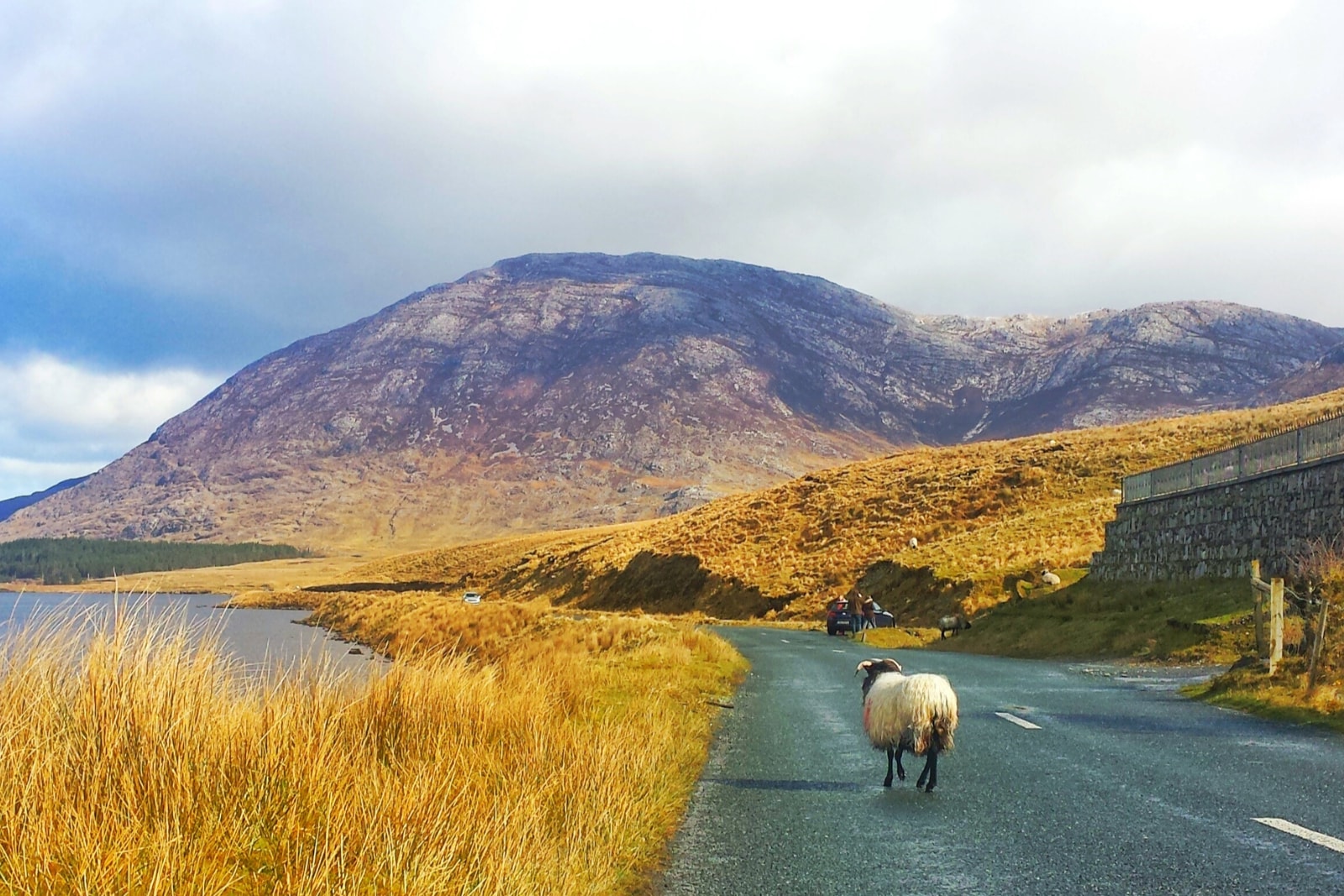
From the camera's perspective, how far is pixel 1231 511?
29812mm

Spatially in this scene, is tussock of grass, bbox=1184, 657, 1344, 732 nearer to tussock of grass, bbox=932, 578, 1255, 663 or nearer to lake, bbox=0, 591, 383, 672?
tussock of grass, bbox=932, 578, 1255, 663

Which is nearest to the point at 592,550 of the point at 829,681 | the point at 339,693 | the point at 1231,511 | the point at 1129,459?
the point at 1129,459

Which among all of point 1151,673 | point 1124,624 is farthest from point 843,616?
point 1151,673

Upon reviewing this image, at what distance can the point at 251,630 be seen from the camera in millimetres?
60406

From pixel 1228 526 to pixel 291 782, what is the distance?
98.0ft

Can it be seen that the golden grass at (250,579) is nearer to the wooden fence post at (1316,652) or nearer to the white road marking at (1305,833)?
the wooden fence post at (1316,652)

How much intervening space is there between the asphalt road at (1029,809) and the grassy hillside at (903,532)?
101 feet

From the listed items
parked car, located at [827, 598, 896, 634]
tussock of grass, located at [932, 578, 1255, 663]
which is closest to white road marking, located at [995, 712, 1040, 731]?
tussock of grass, located at [932, 578, 1255, 663]

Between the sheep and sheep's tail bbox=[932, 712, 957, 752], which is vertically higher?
sheep's tail bbox=[932, 712, 957, 752]

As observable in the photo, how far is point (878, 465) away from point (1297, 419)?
125 feet

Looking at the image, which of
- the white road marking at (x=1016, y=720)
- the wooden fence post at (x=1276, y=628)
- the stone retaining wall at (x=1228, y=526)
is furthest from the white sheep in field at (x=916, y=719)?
the stone retaining wall at (x=1228, y=526)

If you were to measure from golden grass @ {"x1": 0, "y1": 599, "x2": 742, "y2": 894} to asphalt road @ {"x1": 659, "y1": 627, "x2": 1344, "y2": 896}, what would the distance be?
2.59 ft

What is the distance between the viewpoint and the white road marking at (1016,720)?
1298cm

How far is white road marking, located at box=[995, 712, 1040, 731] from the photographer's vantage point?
12984 millimetres
